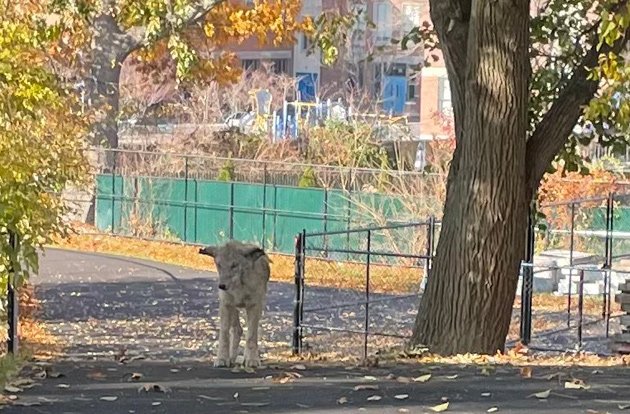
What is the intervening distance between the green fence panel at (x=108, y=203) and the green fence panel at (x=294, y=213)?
5.17 meters

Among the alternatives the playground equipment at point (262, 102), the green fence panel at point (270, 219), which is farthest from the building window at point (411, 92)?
the green fence panel at point (270, 219)

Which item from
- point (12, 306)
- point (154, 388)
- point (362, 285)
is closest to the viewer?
point (154, 388)

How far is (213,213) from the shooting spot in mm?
33906

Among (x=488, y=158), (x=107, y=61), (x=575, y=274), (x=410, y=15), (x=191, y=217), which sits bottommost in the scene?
(x=575, y=274)

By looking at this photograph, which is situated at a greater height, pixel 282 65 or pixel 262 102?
pixel 282 65

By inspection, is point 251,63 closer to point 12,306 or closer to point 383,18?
point 383,18

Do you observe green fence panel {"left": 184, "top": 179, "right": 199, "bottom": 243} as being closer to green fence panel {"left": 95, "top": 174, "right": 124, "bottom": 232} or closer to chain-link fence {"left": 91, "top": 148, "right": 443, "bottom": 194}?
chain-link fence {"left": 91, "top": 148, "right": 443, "bottom": 194}

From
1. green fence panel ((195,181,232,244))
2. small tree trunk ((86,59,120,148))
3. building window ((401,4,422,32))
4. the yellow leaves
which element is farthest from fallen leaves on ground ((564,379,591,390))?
building window ((401,4,422,32))

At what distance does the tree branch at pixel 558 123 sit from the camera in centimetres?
1364

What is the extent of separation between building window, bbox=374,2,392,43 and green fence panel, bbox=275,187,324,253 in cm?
3669

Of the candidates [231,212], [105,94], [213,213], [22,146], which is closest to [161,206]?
[213,213]

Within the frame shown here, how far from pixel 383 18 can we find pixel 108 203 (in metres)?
36.4

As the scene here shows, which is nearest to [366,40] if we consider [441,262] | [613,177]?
[613,177]

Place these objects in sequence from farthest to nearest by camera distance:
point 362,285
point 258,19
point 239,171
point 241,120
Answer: point 241,120 → point 239,171 → point 258,19 → point 362,285
